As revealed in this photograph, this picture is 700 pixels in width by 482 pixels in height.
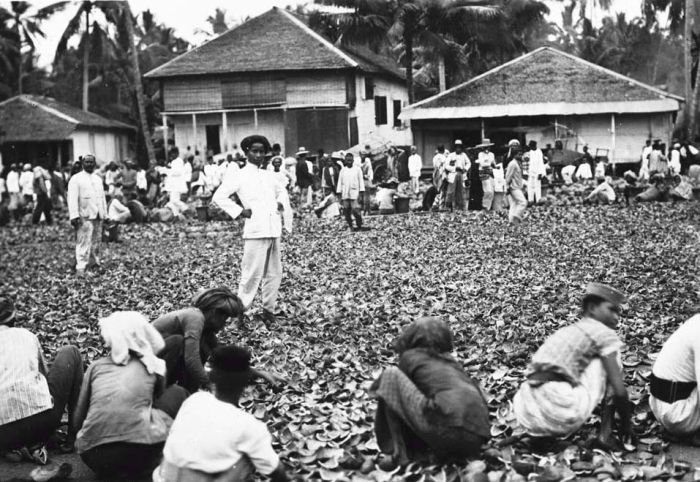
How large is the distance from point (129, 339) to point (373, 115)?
34391 mm

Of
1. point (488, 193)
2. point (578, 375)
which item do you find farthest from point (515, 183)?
point (578, 375)

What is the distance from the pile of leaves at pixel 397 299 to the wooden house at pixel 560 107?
12089 millimetres

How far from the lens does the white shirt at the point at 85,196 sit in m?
13.4

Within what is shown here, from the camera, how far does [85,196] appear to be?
13578 mm

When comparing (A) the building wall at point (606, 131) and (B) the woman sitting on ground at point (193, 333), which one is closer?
(B) the woman sitting on ground at point (193, 333)

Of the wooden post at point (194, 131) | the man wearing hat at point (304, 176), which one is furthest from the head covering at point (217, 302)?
the wooden post at point (194, 131)

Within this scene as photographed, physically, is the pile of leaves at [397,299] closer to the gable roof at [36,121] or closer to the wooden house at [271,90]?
the wooden house at [271,90]

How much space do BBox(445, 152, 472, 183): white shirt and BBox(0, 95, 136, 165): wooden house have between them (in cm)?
2146

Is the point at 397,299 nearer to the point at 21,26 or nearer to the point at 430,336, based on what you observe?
the point at 430,336

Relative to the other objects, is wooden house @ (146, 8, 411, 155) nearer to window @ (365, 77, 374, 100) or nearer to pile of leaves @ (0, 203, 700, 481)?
window @ (365, 77, 374, 100)

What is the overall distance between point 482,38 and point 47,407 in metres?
37.1

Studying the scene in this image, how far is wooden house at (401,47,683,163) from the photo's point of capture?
104 ft

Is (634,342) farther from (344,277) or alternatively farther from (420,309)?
(344,277)

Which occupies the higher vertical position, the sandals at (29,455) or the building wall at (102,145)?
the building wall at (102,145)
